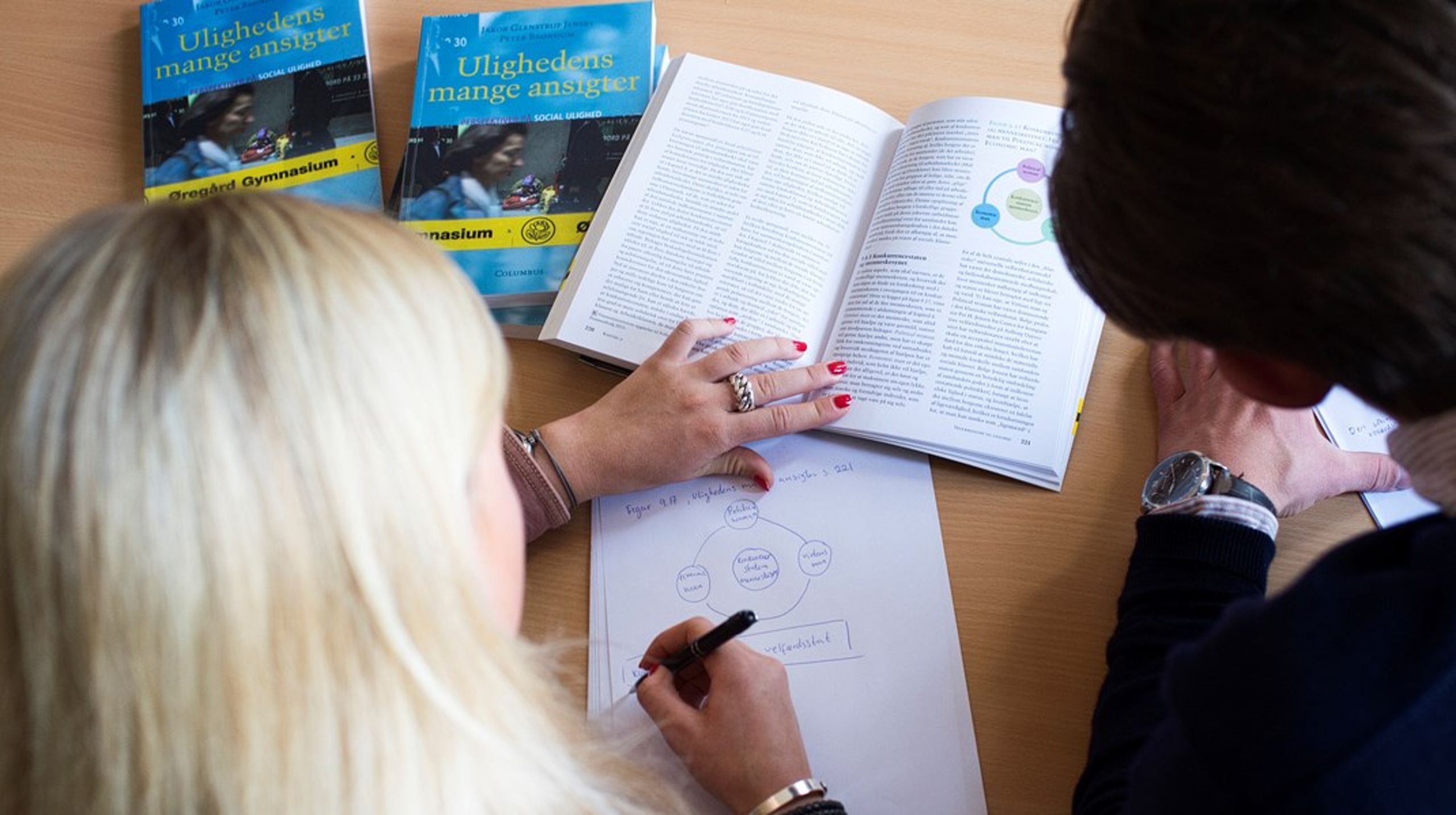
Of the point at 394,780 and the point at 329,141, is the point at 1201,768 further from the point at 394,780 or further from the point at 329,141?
the point at 329,141

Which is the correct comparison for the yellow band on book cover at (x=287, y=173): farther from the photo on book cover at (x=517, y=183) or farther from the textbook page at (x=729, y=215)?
the textbook page at (x=729, y=215)

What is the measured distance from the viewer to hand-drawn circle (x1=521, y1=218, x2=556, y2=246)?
93 centimetres

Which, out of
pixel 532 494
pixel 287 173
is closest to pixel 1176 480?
pixel 532 494

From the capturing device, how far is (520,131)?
971 mm

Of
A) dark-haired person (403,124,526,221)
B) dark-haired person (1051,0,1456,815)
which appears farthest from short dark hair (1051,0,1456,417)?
dark-haired person (403,124,526,221)

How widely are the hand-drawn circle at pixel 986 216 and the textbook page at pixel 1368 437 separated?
0.29m

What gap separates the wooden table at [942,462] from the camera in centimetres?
72

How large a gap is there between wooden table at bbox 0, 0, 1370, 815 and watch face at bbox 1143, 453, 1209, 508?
3 cm

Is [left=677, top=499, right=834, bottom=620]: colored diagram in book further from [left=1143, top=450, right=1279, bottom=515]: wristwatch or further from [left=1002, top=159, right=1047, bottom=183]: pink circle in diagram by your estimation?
[left=1002, top=159, right=1047, bottom=183]: pink circle in diagram

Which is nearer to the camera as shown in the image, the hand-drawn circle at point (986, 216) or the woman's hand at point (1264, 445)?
the woman's hand at point (1264, 445)

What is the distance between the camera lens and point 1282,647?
1.54 feet

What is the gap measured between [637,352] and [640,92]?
281 mm

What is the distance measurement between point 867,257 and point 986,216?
10 cm

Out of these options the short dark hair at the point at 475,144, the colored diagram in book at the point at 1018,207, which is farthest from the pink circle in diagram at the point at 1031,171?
the short dark hair at the point at 475,144
